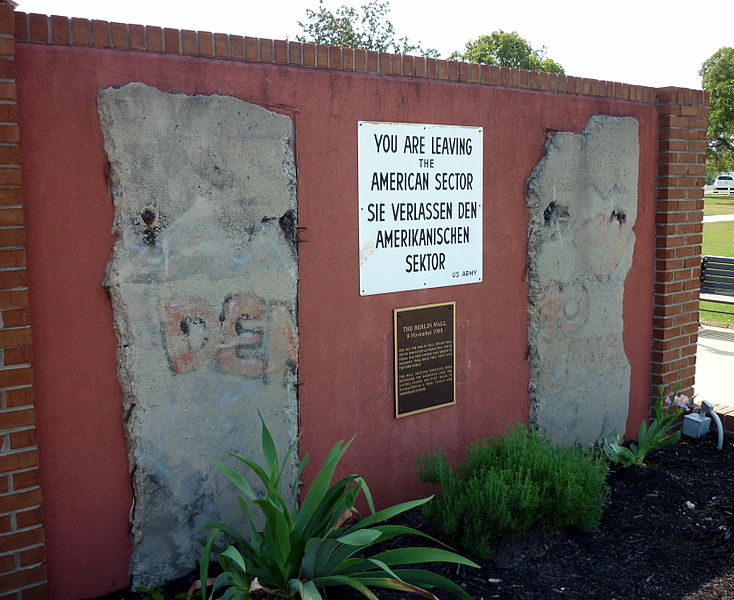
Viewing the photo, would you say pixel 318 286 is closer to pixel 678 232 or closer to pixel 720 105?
pixel 678 232

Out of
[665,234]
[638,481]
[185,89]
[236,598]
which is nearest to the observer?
[236,598]

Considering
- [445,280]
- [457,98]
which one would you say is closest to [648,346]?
[445,280]

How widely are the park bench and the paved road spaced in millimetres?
429

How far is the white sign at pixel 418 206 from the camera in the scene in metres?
4.16

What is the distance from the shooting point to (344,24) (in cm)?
2919

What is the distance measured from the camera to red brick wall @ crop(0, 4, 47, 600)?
3020 mm

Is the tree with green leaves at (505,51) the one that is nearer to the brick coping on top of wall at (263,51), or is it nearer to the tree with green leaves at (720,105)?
the tree with green leaves at (720,105)

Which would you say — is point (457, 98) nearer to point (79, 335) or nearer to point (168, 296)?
point (168, 296)

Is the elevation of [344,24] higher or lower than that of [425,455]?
higher

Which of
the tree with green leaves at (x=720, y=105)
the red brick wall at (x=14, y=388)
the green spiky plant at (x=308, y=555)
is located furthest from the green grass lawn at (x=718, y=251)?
the red brick wall at (x=14, y=388)

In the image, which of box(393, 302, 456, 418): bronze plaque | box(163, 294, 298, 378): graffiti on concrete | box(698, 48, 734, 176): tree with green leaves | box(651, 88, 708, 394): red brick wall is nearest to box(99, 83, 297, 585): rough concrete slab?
box(163, 294, 298, 378): graffiti on concrete

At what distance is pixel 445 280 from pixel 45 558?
2.54m

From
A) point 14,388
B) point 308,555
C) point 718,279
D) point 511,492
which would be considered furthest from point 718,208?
point 14,388

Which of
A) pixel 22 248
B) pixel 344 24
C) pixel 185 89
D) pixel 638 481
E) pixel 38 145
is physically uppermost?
pixel 344 24
